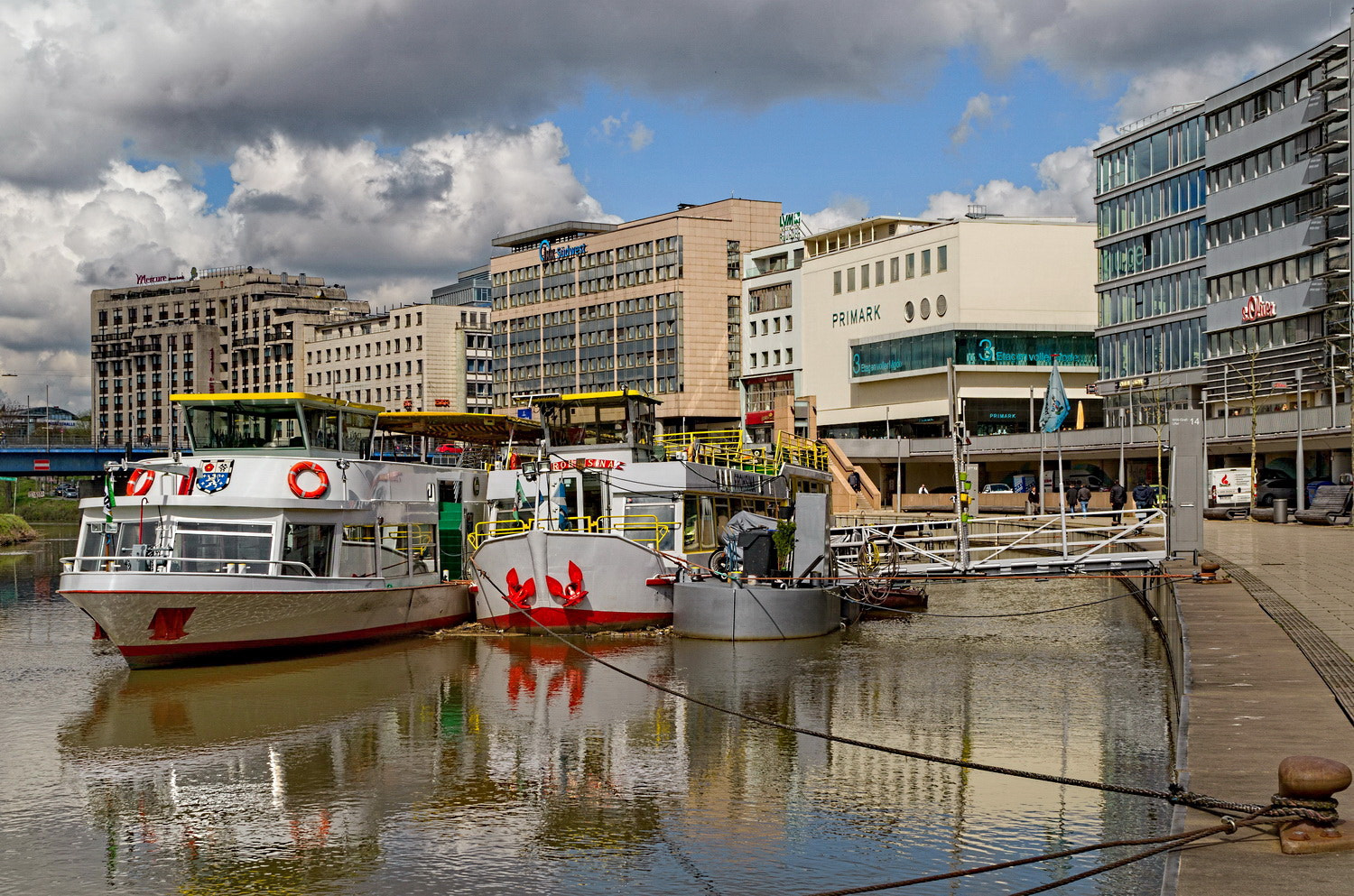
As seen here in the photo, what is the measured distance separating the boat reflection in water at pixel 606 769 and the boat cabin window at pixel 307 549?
5.85ft

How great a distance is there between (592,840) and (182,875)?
3.73m

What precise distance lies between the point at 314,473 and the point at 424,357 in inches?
5382

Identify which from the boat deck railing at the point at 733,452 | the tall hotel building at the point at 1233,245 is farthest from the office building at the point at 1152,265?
the boat deck railing at the point at 733,452

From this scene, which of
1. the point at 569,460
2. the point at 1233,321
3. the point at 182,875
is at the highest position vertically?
the point at 1233,321

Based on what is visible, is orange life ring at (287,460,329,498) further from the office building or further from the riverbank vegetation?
the office building

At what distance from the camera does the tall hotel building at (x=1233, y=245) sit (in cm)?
7800

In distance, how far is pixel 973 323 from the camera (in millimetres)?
109312

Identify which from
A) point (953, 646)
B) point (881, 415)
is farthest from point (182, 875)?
point (881, 415)

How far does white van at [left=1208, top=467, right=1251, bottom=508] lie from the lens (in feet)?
235

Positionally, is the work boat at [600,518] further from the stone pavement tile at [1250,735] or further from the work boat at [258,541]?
the stone pavement tile at [1250,735]

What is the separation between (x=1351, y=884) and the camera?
9305 mm

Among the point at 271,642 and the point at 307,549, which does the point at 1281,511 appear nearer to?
the point at 307,549

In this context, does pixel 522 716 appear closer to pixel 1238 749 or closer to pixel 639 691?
pixel 639 691

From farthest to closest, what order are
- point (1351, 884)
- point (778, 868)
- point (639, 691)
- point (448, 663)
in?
point (448, 663)
point (639, 691)
point (778, 868)
point (1351, 884)
